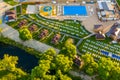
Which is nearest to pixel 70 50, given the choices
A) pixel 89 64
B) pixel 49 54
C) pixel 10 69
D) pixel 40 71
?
pixel 49 54

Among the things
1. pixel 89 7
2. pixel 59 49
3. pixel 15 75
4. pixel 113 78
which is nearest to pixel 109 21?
pixel 89 7

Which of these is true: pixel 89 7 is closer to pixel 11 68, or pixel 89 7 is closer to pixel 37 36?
pixel 37 36

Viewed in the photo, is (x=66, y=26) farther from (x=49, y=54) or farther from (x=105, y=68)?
(x=105, y=68)

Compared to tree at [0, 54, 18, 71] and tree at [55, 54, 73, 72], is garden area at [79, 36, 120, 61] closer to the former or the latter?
tree at [55, 54, 73, 72]

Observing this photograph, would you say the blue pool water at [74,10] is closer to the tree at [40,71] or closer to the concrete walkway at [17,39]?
the concrete walkway at [17,39]

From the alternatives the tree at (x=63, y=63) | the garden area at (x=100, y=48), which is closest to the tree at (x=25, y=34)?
the tree at (x=63, y=63)

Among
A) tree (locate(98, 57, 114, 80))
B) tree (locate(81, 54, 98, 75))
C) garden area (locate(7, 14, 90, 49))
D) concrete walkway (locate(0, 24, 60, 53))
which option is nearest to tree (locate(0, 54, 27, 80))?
concrete walkway (locate(0, 24, 60, 53))
